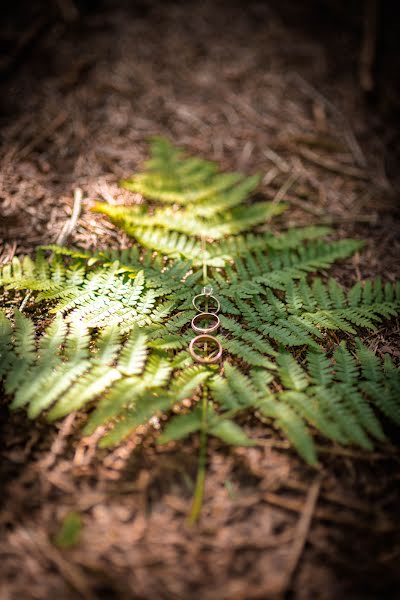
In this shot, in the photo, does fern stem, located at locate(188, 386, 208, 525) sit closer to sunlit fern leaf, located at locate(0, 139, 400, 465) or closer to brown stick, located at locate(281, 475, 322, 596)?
sunlit fern leaf, located at locate(0, 139, 400, 465)

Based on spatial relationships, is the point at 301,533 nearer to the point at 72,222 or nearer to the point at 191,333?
the point at 191,333

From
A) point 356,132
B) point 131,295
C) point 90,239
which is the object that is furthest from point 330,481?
point 356,132

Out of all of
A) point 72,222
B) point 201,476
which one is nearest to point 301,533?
point 201,476

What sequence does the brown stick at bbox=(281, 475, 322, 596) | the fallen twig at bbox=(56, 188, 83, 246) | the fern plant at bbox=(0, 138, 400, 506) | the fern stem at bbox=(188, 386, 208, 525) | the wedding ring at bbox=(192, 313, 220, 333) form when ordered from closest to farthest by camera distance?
the brown stick at bbox=(281, 475, 322, 596)
the fern stem at bbox=(188, 386, 208, 525)
the fern plant at bbox=(0, 138, 400, 506)
the wedding ring at bbox=(192, 313, 220, 333)
the fallen twig at bbox=(56, 188, 83, 246)

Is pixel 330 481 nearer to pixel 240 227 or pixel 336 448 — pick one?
pixel 336 448

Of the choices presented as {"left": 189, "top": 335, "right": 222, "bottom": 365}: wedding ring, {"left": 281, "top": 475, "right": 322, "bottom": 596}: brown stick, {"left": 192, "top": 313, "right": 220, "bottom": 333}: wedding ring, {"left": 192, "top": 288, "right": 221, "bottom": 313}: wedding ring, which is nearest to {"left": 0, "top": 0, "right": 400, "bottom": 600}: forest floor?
{"left": 281, "top": 475, "right": 322, "bottom": 596}: brown stick

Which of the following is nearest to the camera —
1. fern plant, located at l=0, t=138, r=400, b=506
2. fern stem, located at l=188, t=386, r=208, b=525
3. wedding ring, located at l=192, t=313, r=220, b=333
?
fern stem, located at l=188, t=386, r=208, b=525
